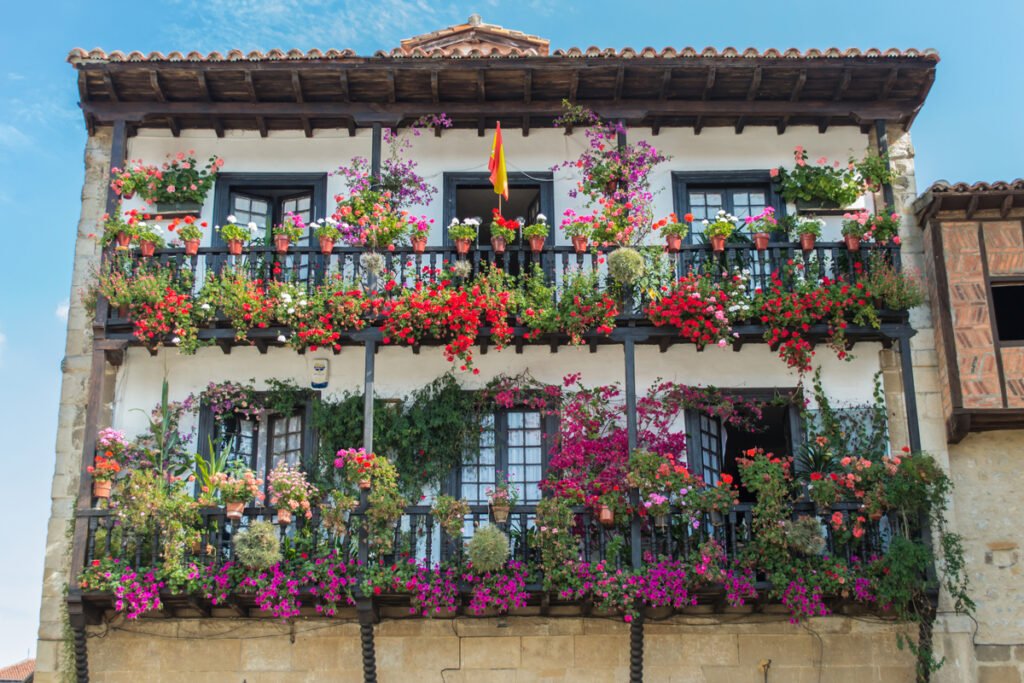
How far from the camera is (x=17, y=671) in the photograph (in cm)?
3394

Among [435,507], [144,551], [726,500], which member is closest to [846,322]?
[726,500]

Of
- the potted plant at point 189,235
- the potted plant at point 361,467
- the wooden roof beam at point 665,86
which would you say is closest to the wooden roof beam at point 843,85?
the wooden roof beam at point 665,86

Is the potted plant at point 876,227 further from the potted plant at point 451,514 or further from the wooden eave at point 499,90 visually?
the potted plant at point 451,514

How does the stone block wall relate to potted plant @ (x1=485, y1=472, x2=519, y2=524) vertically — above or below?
below

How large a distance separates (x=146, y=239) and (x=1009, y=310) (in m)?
10.6

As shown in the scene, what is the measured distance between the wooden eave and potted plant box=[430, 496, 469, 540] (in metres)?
5.01

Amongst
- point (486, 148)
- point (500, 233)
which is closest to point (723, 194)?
point (486, 148)

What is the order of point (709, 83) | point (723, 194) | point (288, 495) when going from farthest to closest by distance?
point (723, 194) < point (709, 83) < point (288, 495)

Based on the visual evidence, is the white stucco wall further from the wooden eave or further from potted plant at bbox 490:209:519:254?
potted plant at bbox 490:209:519:254

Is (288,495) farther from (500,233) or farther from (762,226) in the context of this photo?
(762,226)

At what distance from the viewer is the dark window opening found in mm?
17456

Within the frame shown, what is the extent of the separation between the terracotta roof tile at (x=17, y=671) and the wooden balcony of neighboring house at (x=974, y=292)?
23.9m

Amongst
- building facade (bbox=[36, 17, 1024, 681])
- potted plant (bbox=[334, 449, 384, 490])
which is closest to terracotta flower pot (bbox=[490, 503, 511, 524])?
building facade (bbox=[36, 17, 1024, 681])

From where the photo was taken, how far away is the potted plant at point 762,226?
16266 millimetres
